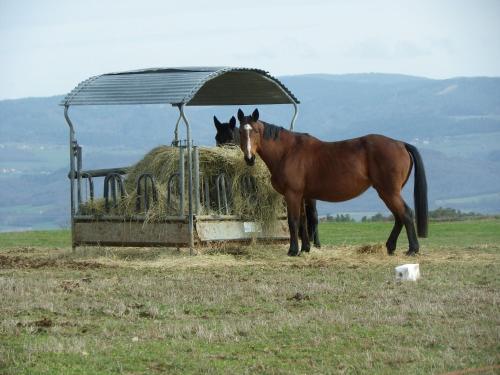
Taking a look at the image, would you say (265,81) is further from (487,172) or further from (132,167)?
(487,172)

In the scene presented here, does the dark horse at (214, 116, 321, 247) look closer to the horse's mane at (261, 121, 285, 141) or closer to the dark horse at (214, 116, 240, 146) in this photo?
the dark horse at (214, 116, 240, 146)

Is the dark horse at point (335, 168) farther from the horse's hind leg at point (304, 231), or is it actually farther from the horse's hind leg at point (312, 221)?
the horse's hind leg at point (312, 221)

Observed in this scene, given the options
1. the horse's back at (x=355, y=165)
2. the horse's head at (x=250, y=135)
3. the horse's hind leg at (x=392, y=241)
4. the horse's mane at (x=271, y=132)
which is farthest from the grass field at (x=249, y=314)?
the horse's mane at (x=271, y=132)

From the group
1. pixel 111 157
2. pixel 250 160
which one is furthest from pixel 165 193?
pixel 111 157

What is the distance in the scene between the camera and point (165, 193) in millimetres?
17062

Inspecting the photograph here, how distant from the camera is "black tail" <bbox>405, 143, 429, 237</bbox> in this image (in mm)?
16484

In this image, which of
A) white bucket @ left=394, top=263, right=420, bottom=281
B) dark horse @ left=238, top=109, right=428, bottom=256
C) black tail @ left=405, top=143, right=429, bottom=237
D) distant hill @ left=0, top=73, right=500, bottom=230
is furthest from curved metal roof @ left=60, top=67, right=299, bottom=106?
distant hill @ left=0, top=73, right=500, bottom=230

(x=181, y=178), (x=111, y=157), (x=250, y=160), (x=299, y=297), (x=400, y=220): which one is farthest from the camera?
(x=111, y=157)

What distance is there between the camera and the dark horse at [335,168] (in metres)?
16.5

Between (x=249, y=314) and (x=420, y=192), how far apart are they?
6.40 m

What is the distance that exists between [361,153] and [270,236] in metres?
2.03

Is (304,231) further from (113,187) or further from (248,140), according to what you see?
(113,187)

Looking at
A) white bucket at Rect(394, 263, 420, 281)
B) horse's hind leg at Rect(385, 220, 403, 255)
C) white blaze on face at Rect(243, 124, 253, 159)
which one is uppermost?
white blaze on face at Rect(243, 124, 253, 159)

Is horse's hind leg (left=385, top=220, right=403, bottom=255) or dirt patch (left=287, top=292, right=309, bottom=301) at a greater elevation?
horse's hind leg (left=385, top=220, right=403, bottom=255)
